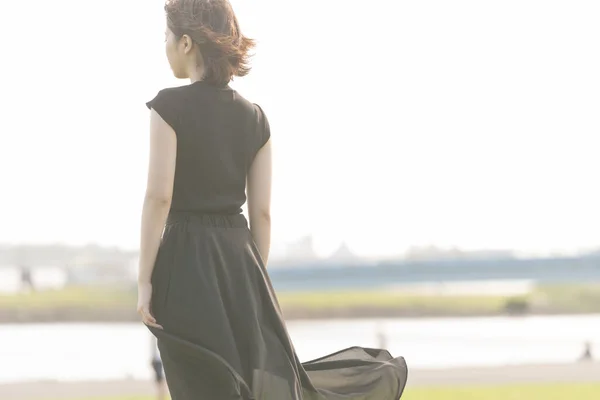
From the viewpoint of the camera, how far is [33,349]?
19.2 m

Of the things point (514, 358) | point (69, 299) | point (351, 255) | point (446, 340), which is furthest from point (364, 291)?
point (514, 358)

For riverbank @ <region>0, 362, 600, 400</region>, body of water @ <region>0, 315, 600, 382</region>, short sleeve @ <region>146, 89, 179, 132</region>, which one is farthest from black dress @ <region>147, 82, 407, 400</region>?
body of water @ <region>0, 315, 600, 382</region>

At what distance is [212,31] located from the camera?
11.5ft

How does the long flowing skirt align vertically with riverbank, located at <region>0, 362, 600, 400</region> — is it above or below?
above

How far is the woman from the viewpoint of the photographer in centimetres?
342

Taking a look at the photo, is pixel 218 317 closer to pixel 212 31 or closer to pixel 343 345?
pixel 212 31

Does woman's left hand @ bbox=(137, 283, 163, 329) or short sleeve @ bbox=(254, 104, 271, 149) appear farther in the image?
short sleeve @ bbox=(254, 104, 271, 149)

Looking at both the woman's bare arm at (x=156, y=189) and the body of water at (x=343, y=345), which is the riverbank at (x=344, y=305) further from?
the woman's bare arm at (x=156, y=189)

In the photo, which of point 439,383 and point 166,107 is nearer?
point 166,107

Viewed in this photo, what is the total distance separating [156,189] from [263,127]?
476mm

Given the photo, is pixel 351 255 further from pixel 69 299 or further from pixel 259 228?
pixel 259 228

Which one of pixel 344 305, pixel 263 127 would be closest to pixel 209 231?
pixel 263 127

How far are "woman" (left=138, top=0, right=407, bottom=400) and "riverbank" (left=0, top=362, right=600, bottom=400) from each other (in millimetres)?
4203

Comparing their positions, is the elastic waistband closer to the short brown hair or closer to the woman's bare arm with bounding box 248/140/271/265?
the woman's bare arm with bounding box 248/140/271/265
